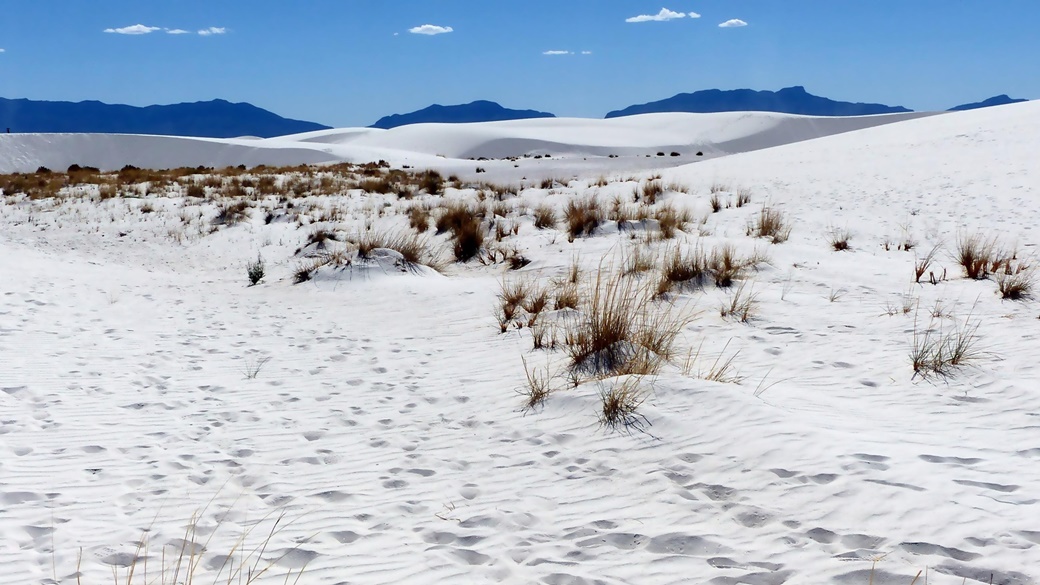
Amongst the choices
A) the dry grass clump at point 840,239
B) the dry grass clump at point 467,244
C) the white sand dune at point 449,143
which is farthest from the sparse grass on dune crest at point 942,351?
the white sand dune at point 449,143

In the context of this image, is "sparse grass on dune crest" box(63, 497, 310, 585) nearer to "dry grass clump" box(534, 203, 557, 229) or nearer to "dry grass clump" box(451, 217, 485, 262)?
"dry grass clump" box(451, 217, 485, 262)

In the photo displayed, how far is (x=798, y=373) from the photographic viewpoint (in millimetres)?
5445

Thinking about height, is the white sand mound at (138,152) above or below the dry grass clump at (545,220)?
above

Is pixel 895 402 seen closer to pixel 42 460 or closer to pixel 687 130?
pixel 42 460

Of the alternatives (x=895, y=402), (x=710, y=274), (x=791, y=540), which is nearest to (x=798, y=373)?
(x=895, y=402)

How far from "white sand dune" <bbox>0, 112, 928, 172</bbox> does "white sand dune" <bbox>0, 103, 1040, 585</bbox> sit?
25156 mm

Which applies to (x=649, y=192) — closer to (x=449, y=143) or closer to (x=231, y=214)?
(x=231, y=214)

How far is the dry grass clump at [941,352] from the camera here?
518 cm

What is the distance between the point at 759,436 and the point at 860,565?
Answer: 1.24 m

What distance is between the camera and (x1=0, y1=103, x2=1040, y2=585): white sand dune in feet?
10.2

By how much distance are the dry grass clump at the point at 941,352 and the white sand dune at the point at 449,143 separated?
26826mm

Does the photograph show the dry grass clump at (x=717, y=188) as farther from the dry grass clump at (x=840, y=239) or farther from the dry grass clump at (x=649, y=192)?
the dry grass clump at (x=840, y=239)

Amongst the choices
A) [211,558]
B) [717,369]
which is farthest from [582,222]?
[211,558]

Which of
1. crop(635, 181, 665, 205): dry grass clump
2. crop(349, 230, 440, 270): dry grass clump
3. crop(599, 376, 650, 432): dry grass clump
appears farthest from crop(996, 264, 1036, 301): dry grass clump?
crop(635, 181, 665, 205): dry grass clump
